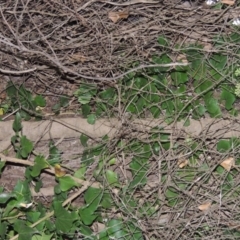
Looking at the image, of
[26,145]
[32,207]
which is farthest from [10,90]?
[32,207]

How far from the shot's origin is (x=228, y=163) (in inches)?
120

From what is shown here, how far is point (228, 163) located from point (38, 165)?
1155 mm

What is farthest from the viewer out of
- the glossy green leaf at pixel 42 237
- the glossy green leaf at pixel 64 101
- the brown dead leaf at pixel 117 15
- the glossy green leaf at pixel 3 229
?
the glossy green leaf at pixel 64 101

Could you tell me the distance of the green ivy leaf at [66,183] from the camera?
10.1 ft

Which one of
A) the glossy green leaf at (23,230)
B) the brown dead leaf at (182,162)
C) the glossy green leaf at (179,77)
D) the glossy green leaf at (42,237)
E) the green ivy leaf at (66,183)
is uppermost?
the glossy green leaf at (179,77)

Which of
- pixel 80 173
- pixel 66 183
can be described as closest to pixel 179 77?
pixel 80 173

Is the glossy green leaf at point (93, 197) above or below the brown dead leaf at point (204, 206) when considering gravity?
above

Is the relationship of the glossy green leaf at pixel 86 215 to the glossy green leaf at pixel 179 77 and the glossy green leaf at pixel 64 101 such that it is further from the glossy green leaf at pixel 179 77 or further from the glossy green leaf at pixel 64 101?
the glossy green leaf at pixel 179 77

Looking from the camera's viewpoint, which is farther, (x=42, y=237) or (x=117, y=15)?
(x=117, y=15)

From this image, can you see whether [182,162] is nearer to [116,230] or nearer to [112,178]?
[112,178]

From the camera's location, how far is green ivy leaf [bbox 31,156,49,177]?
305 cm

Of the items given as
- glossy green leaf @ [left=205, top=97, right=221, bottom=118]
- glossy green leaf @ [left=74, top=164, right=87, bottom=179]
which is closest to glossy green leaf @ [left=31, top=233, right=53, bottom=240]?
glossy green leaf @ [left=74, top=164, right=87, bottom=179]

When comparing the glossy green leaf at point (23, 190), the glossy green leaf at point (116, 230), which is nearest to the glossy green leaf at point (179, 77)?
the glossy green leaf at point (116, 230)

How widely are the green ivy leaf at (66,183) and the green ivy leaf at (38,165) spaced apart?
0.42 ft
